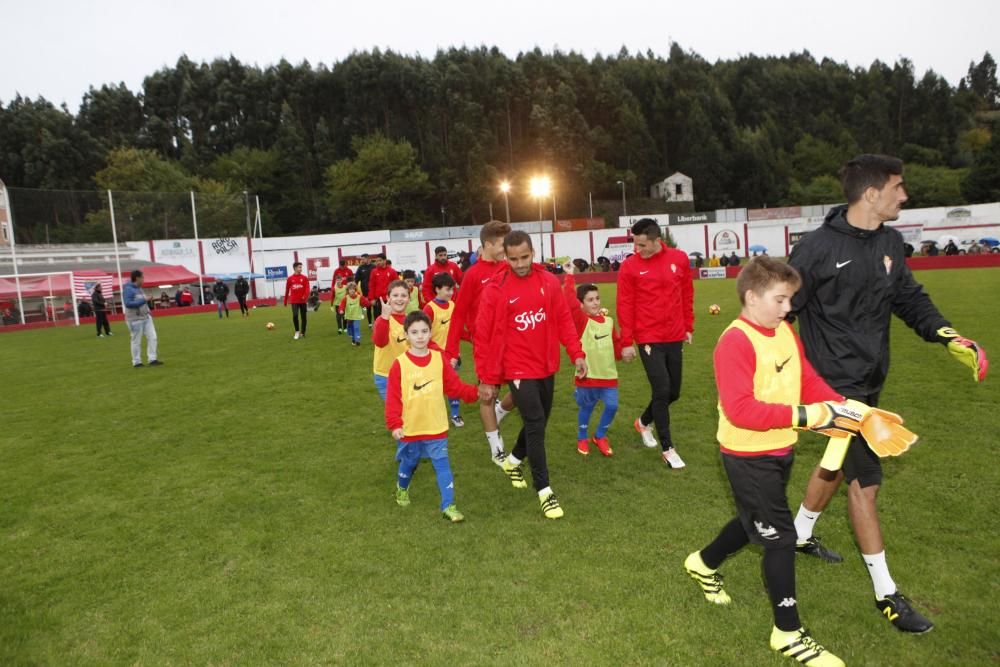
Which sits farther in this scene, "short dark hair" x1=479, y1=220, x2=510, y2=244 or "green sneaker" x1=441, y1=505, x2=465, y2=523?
"short dark hair" x1=479, y1=220, x2=510, y2=244

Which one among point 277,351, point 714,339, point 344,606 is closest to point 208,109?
point 277,351

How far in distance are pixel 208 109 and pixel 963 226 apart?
8874 cm

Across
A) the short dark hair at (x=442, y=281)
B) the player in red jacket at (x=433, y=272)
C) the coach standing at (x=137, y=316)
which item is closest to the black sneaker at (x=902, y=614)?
the short dark hair at (x=442, y=281)

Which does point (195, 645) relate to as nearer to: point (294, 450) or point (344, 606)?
point (344, 606)

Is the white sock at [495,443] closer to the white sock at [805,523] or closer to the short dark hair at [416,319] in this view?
the short dark hair at [416,319]

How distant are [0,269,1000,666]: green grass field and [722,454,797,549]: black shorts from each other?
23.4 inches

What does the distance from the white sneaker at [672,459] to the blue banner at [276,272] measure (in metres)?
44.3

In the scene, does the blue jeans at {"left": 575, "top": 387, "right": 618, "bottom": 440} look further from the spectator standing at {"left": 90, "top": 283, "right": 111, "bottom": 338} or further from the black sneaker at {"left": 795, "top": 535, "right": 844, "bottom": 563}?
the spectator standing at {"left": 90, "top": 283, "right": 111, "bottom": 338}

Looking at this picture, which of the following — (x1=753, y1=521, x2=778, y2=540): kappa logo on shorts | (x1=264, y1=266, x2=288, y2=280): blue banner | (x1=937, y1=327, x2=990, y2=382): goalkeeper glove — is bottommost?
(x1=753, y1=521, x2=778, y2=540): kappa logo on shorts

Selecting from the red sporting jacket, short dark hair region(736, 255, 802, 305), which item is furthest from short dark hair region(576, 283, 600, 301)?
short dark hair region(736, 255, 802, 305)

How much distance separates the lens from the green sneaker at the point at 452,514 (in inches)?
192

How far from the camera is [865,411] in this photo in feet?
9.04

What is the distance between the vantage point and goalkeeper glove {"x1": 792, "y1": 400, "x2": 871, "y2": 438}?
9.04ft

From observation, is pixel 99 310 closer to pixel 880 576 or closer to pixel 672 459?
pixel 672 459
